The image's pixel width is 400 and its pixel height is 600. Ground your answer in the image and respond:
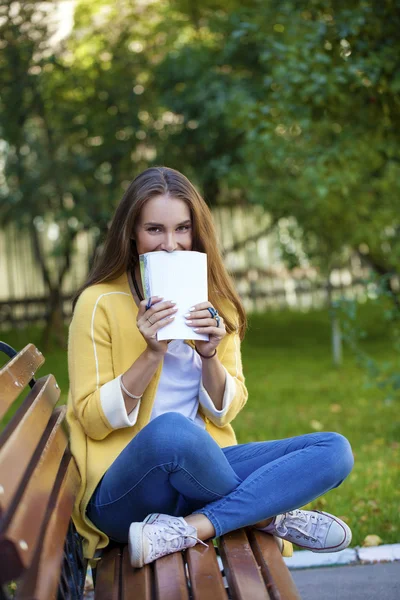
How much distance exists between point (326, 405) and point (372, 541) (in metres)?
4.38

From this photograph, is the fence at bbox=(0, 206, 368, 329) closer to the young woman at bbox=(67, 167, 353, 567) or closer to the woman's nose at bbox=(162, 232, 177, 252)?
the young woman at bbox=(67, 167, 353, 567)

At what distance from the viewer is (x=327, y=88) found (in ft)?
18.8

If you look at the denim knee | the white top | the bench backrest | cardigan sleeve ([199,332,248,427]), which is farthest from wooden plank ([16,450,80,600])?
the denim knee

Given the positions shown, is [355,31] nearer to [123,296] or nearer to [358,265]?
[123,296]

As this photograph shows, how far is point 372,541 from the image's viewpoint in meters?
3.51

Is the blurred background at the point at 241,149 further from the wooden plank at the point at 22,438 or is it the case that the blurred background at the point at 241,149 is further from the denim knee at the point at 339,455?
the wooden plank at the point at 22,438

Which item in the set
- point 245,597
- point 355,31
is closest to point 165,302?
point 245,597

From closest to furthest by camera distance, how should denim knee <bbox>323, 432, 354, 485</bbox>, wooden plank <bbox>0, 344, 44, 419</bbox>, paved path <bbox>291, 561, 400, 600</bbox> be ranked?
wooden plank <bbox>0, 344, 44, 419</bbox> → denim knee <bbox>323, 432, 354, 485</bbox> → paved path <bbox>291, 561, 400, 600</bbox>

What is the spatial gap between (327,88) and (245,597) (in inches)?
172

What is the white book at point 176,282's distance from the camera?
2.33m

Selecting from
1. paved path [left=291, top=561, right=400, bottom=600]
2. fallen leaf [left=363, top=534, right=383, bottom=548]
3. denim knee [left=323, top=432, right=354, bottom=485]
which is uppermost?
denim knee [left=323, top=432, right=354, bottom=485]

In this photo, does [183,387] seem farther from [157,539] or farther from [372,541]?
[372,541]

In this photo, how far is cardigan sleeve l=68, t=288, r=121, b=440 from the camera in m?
2.48

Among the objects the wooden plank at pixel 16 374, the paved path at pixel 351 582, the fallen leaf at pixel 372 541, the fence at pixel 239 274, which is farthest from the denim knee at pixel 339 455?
the fence at pixel 239 274
